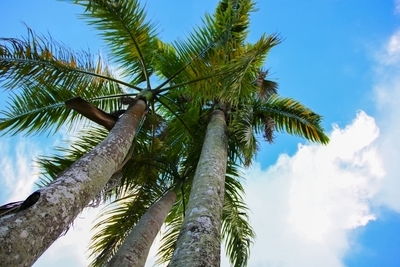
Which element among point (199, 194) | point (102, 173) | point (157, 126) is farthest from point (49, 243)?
point (157, 126)

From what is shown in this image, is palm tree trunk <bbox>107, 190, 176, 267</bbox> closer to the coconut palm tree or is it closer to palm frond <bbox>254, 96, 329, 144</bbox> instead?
the coconut palm tree

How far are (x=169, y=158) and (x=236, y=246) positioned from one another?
7.00 feet

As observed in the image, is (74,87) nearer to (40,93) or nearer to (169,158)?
(40,93)

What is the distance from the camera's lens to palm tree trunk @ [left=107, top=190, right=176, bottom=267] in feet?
17.3

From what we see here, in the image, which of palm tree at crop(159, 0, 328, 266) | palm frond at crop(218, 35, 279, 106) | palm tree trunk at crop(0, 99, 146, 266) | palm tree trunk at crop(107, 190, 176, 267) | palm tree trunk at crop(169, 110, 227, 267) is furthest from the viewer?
palm frond at crop(218, 35, 279, 106)

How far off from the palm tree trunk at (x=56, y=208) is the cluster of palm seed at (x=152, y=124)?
0.05 ft

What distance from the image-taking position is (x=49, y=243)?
332cm

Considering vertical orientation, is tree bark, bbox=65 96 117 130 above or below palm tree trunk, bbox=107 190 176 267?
above

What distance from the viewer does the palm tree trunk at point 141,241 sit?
17.3ft

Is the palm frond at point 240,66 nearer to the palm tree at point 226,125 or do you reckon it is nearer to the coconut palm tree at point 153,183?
the palm tree at point 226,125

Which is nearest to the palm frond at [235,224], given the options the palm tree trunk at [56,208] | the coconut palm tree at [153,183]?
the coconut palm tree at [153,183]

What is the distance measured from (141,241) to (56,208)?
93.9 inches

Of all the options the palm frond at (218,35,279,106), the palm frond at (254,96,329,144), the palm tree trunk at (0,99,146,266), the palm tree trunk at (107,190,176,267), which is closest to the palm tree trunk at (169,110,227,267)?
the palm frond at (218,35,279,106)

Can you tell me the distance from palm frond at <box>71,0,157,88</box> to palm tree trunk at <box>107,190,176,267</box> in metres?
2.23
